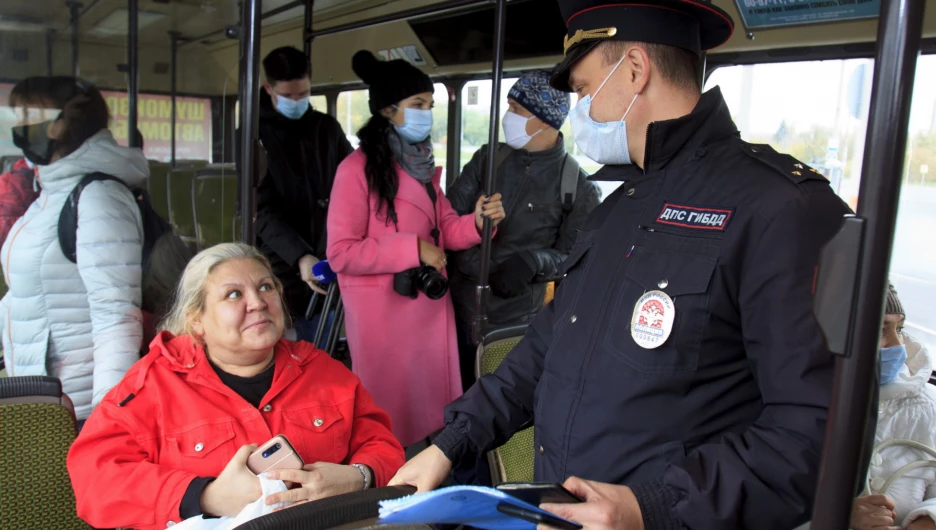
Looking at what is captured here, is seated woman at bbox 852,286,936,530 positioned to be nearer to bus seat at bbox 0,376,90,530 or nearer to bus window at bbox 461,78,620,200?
bus seat at bbox 0,376,90,530

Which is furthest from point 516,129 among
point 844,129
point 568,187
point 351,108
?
point 351,108

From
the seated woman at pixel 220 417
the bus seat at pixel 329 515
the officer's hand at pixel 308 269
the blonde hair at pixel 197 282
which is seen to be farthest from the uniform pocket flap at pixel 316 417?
the officer's hand at pixel 308 269

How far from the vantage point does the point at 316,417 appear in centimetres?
188

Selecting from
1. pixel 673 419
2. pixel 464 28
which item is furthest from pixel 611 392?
pixel 464 28

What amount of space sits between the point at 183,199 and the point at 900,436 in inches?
119

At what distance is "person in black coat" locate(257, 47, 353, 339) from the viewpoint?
10.2 ft

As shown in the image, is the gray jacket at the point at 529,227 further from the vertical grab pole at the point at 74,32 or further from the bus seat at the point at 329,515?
the bus seat at the point at 329,515

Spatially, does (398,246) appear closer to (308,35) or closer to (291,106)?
(291,106)

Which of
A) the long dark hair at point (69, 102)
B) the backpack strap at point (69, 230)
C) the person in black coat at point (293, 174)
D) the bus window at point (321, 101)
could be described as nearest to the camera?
the backpack strap at point (69, 230)

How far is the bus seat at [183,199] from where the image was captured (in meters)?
3.20

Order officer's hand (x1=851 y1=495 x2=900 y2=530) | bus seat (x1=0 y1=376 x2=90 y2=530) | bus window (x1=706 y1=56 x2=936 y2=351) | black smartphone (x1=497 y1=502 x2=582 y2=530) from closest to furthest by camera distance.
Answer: black smartphone (x1=497 y1=502 x2=582 y2=530) < bus seat (x1=0 y1=376 x2=90 y2=530) < officer's hand (x1=851 y1=495 x2=900 y2=530) < bus window (x1=706 y1=56 x2=936 y2=351)

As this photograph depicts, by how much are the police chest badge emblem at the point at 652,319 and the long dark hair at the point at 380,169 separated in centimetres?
167

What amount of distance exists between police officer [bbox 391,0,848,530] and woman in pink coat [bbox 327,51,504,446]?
125cm

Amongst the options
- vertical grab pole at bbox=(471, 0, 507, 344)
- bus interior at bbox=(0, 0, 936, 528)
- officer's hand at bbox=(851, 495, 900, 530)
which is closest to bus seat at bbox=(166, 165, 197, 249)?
bus interior at bbox=(0, 0, 936, 528)
